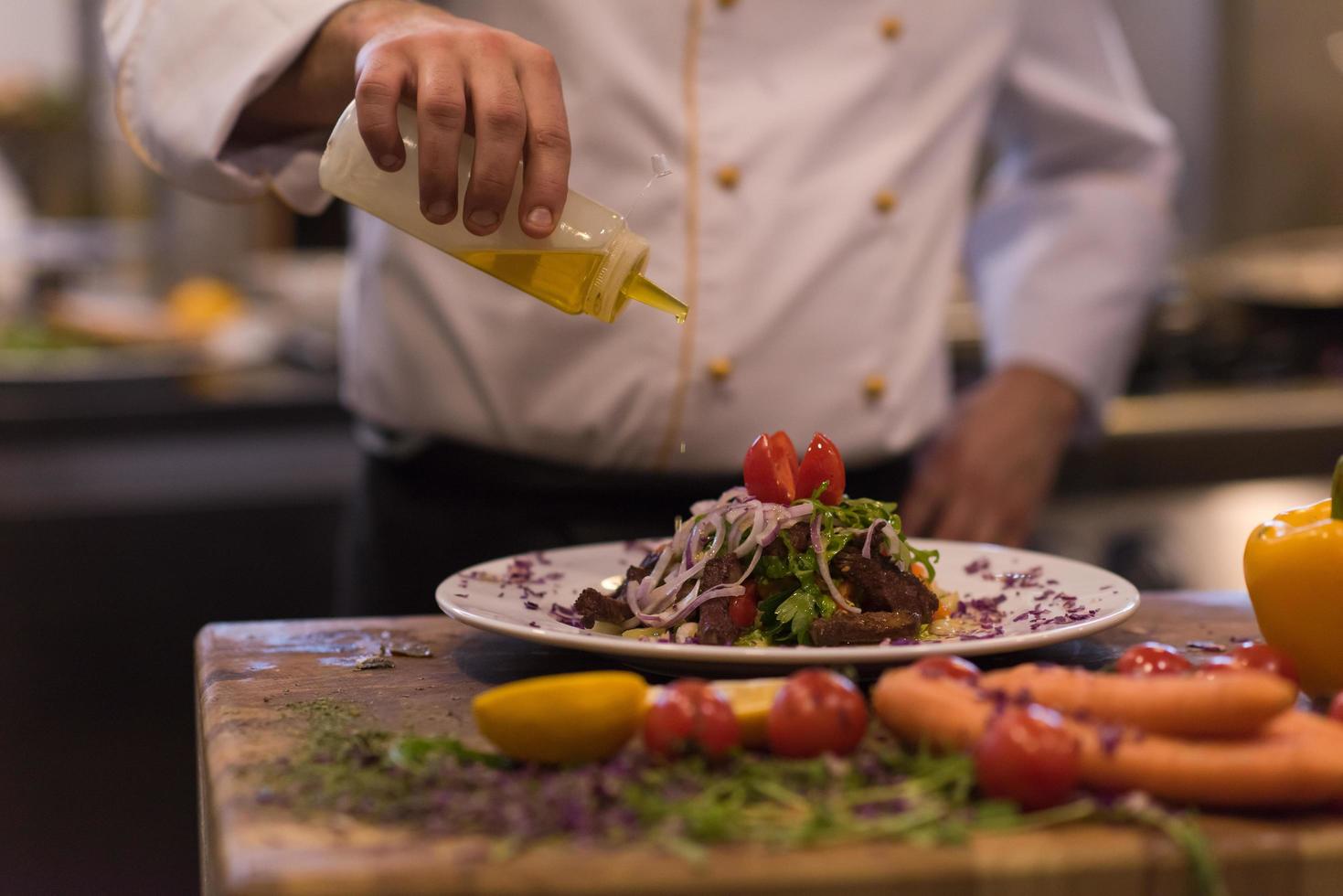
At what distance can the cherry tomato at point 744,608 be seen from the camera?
120 centimetres

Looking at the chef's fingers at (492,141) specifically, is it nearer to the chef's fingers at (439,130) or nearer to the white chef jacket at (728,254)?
the chef's fingers at (439,130)

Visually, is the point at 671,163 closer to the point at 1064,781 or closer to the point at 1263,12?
the point at 1064,781

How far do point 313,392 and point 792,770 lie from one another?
7.42ft

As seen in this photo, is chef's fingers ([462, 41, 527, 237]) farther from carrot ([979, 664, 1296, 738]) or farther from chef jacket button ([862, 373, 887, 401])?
chef jacket button ([862, 373, 887, 401])

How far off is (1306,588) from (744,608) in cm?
45

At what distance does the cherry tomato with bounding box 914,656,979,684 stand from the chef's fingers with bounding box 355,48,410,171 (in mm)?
551

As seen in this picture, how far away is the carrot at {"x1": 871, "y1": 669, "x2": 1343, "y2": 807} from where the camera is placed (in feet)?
2.73

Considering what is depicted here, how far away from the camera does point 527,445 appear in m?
1.87

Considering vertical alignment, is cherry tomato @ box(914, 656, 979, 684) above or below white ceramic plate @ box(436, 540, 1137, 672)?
above

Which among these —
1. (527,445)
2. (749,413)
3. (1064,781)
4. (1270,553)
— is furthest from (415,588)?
(1064,781)

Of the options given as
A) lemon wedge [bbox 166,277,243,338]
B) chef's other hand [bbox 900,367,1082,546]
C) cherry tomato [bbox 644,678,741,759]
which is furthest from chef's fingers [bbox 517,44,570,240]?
lemon wedge [bbox 166,277,243,338]

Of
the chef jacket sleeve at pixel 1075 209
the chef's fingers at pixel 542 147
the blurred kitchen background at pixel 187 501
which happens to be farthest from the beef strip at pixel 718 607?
the blurred kitchen background at pixel 187 501

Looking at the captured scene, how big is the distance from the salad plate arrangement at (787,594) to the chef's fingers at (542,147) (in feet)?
0.93

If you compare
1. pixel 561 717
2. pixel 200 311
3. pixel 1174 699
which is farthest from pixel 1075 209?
pixel 200 311
